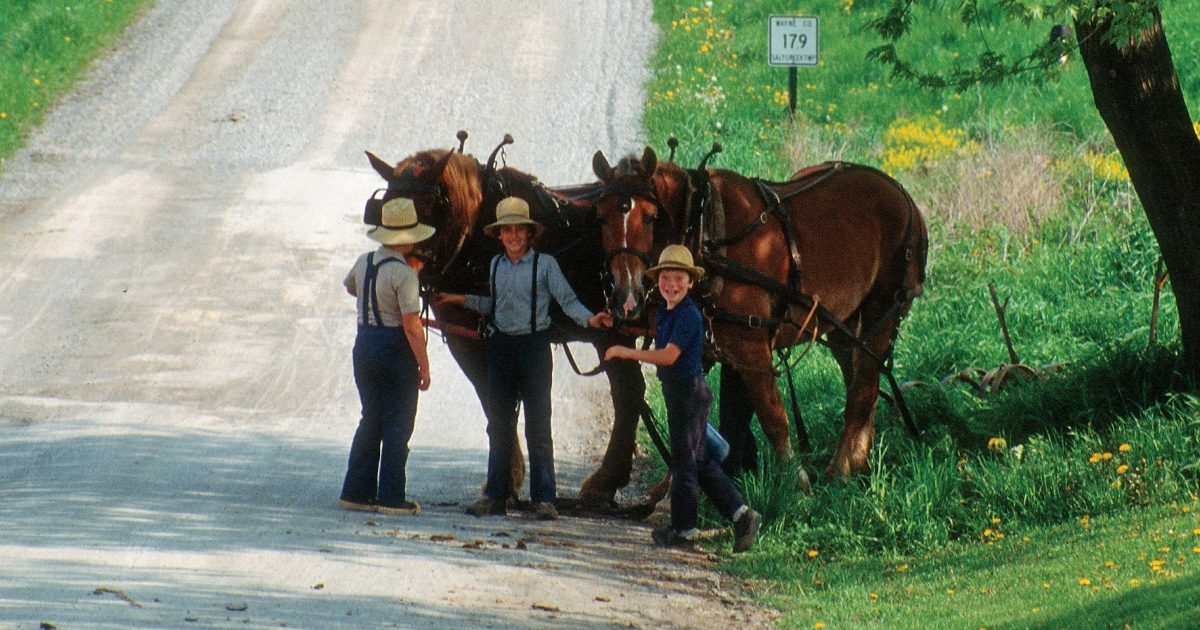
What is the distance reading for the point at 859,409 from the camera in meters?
9.50

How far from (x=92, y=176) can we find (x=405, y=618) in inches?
505

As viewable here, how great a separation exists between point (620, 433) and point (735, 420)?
67 centimetres

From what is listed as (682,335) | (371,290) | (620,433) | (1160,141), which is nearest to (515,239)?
(371,290)

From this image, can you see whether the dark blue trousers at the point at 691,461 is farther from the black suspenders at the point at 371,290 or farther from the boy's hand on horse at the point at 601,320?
the black suspenders at the point at 371,290

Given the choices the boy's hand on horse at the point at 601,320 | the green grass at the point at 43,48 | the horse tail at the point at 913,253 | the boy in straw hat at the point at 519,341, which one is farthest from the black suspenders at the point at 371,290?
the green grass at the point at 43,48

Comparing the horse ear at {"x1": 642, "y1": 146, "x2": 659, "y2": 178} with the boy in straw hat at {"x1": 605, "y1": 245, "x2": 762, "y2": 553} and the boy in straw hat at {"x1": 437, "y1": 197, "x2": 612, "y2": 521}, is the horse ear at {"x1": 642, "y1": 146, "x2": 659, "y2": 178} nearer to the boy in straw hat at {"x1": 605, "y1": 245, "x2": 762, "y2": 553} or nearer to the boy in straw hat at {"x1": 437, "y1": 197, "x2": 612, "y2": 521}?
the boy in straw hat at {"x1": 605, "y1": 245, "x2": 762, "y2": 553}

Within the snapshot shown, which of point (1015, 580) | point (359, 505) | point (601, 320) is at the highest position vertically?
point (601, 320)

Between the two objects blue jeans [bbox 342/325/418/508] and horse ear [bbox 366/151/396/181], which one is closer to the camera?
horse ear [bbox 366/151/396/181]

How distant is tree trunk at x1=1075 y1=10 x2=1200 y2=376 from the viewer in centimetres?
886

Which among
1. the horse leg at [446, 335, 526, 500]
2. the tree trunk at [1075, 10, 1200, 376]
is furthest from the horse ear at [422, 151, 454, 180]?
the tree trunk at [1075, 10, 1200, 376]

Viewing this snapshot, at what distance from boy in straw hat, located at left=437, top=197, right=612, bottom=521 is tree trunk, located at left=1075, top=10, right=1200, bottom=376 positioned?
3.39 metres

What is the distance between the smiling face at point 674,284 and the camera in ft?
24.5

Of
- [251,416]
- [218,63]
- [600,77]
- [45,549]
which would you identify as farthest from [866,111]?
[45,549]

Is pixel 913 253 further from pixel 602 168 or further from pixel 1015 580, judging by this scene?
pixel 1015 580
